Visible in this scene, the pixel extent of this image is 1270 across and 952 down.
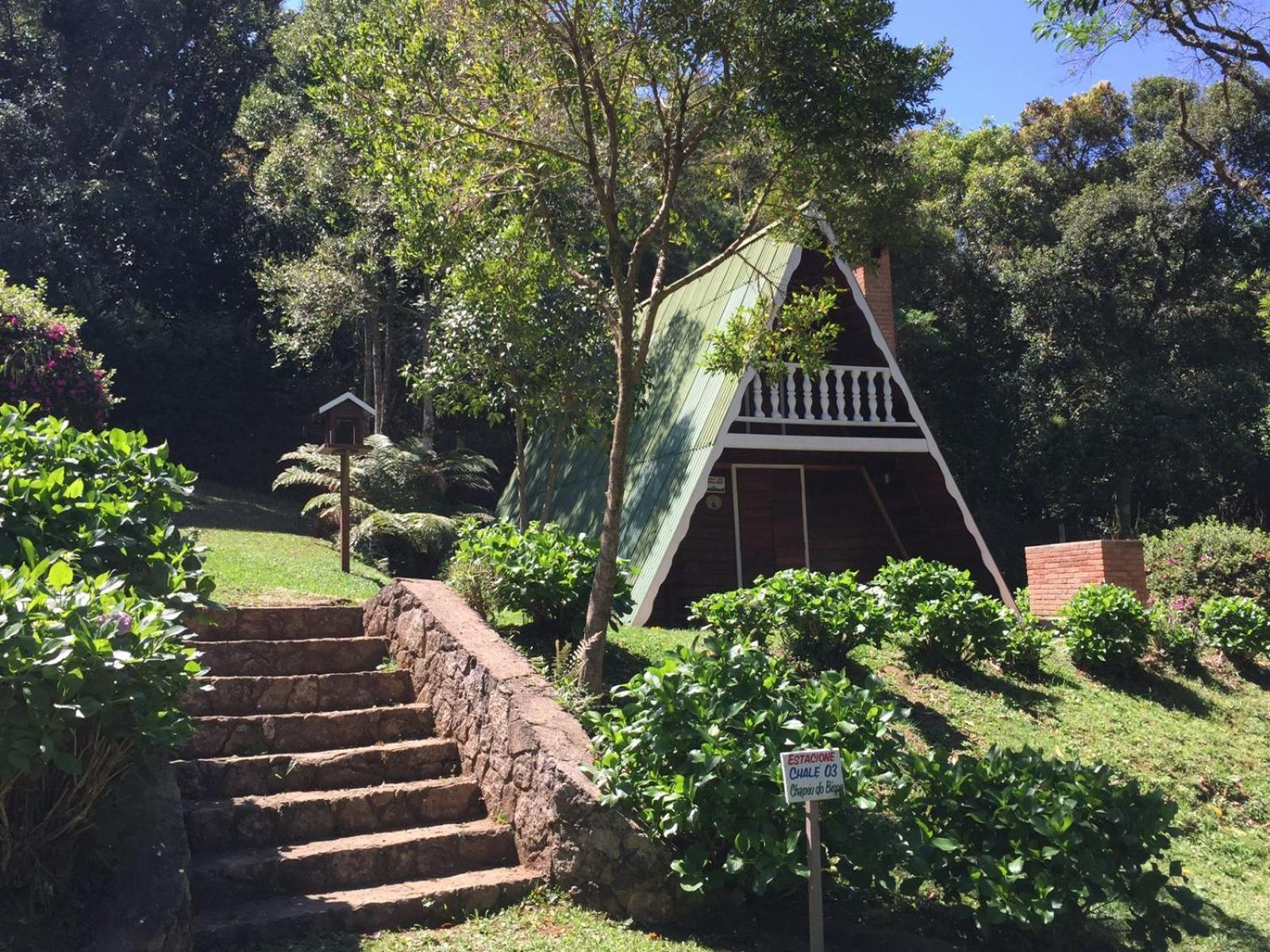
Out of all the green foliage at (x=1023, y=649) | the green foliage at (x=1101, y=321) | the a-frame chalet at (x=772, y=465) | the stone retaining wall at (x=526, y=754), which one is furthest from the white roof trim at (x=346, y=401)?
the green foliage at (x=1101, y=321)

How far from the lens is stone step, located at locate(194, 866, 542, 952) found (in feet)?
16.2

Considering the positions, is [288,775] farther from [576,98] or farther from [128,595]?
[576,98]

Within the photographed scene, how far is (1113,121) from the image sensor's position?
84.8ft

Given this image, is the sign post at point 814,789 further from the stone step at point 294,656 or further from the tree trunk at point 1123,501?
the tree trunk at point 1123,501

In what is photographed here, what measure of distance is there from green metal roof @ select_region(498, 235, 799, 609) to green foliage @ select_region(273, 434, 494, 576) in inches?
60.2

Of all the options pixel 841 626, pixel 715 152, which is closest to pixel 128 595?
pixel 841 626

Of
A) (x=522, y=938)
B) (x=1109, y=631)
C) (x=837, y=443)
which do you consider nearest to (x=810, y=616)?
(x=1109, y=631)

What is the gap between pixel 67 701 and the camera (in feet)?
13.0

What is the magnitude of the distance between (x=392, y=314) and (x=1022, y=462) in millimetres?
14047

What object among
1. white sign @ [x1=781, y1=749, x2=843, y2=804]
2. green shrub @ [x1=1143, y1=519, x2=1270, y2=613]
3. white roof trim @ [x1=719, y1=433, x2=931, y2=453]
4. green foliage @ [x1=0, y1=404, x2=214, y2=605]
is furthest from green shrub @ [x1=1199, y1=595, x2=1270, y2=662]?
green foliage @ [x1=0, y1=404, x2=214, y2=605]

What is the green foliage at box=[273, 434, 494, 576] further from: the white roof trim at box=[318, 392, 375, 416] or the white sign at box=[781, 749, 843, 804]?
the white sign at box=[781, 749, 843, 804]

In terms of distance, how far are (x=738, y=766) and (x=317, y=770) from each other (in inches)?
105

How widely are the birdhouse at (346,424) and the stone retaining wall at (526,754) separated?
15.1 ft

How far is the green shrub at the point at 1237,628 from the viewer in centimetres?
1109
